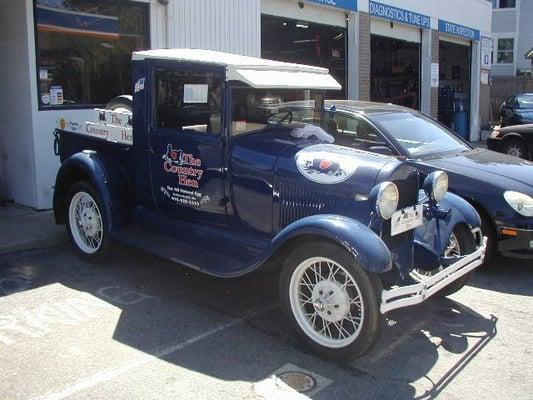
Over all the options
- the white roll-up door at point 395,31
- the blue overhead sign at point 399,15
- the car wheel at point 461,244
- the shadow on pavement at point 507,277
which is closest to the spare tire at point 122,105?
the car wheel at point 461,244

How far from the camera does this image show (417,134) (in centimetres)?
676

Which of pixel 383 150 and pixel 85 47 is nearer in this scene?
pixel 383 150

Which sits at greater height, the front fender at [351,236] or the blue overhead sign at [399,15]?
the blue overhead sign at [399,15]

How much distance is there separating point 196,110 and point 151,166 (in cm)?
69

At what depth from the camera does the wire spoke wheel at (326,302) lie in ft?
12.8

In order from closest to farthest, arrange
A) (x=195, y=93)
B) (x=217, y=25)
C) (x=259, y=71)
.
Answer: (x=259, y=71)
(x=195, y=93)
(x=217, y=25)

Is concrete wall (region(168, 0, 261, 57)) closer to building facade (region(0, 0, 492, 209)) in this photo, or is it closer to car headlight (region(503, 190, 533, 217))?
building facade (region(0, 0, 492, 209))

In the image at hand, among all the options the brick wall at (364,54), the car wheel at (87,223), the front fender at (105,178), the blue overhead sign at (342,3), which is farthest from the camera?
the brick wall at (364,54)

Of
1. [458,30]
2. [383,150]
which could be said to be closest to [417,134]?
[383,150]

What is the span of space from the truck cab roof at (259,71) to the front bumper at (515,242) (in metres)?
2.17

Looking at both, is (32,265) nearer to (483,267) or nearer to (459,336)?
(459,336)

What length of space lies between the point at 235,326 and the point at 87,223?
7.00ft

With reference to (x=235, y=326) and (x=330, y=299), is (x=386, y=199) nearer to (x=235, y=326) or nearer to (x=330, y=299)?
(x=330, y=299)

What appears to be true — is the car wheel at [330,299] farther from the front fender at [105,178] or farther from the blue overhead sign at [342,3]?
the blue overhead sign at [342,3]
